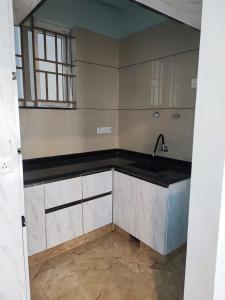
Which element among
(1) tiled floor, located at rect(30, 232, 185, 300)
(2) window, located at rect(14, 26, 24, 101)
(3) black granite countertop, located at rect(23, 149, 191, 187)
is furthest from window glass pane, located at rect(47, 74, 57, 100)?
(1) tiled floor, located at rect(30, 232, 185, 300)

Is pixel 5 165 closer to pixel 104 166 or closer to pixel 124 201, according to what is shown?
pixel 104 166

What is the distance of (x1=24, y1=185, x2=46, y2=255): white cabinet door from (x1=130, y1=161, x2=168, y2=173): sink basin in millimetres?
1094

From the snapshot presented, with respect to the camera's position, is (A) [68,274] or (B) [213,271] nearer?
(B) [213,271]

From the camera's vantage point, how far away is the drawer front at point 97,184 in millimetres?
2240

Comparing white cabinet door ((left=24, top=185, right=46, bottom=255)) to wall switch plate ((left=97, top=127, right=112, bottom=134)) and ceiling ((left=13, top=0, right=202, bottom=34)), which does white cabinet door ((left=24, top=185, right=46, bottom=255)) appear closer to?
wall switch plate ((left=97, top=127, right=112, bottom=134))

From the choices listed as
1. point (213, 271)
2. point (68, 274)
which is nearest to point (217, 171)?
point (213, 271)

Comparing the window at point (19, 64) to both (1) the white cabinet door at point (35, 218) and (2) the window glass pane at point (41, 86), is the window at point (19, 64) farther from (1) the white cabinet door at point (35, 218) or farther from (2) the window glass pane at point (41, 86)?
(1) the white cabinet door at point (35, 218)

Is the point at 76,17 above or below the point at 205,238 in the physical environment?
above

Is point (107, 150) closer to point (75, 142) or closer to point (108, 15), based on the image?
point (75, 142)

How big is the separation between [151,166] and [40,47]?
185 centimetres

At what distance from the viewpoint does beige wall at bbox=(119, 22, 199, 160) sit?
2.25 m

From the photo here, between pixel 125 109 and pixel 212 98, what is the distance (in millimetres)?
2186

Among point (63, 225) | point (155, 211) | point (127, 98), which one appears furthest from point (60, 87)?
point (155, 211)

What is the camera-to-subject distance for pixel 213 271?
0.92 m
